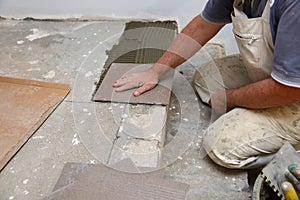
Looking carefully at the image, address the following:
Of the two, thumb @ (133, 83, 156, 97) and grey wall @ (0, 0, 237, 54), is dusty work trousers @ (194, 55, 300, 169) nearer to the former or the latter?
thumb @ (133, 83, 156, 97)

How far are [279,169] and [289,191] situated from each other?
0.11m

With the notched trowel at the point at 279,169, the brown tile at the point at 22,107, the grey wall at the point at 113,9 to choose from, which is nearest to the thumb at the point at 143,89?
the brown tile at the point at 22,107

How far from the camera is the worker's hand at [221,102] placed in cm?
154

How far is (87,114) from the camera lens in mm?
1653

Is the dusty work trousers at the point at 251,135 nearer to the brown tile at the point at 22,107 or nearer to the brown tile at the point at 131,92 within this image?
the brown tile at the point at 131,92

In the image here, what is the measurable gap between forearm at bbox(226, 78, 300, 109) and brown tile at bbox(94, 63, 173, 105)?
0.36 m

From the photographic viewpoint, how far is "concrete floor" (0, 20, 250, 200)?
1.35 m

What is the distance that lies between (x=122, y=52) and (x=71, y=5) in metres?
0.72

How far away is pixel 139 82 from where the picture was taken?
1.68 meters

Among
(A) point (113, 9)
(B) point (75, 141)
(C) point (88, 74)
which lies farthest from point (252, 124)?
(A) point (113, 9)

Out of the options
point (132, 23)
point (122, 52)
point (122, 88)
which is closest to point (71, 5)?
point (132, 23)

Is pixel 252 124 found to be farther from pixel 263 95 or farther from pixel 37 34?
pixel 37 34

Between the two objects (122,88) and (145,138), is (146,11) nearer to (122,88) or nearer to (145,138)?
(122,88)

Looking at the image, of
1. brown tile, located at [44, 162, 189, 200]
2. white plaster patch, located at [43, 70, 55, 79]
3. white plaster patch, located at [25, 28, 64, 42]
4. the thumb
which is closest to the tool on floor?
brown tile, located at [44, 162, 189, 200]
